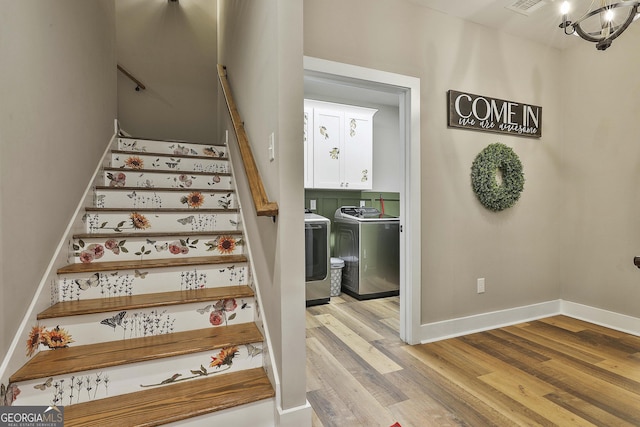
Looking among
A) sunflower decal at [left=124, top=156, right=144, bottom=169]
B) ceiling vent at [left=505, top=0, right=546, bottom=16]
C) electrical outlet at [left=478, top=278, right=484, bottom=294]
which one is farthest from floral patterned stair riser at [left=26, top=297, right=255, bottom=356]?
ceiling vent at [left=505, top=0, right=546, bottom=16]

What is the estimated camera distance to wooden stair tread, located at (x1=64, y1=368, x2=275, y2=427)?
1296 millimetres

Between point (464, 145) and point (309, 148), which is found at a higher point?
point (309, 148)

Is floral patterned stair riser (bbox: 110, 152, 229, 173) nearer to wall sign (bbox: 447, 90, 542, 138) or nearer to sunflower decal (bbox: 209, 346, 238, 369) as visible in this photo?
sunflower decal (bbox: 209, 346, 238, 369)

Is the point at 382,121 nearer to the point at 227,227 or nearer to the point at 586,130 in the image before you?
the point at 586,130

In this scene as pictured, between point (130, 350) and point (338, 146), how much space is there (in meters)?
3.22

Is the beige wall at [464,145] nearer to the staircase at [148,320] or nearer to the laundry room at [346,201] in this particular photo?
the laundry room at [346,201]

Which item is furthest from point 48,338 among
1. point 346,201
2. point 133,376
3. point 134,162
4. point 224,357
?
point 346,201

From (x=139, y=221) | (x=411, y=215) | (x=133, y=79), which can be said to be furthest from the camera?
(x=133, y=79)

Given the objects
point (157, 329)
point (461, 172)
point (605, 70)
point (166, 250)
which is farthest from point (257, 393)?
point (605, 70)

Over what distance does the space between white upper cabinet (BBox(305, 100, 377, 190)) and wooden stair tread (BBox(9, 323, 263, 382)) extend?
2483 mm

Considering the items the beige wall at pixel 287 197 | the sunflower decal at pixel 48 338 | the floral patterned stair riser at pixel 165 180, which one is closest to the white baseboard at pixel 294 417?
the beige wall at pixel 287 197

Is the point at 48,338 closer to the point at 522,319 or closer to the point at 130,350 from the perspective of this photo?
the point at 130,350

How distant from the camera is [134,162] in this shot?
2852mm

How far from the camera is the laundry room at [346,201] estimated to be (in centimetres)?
365
